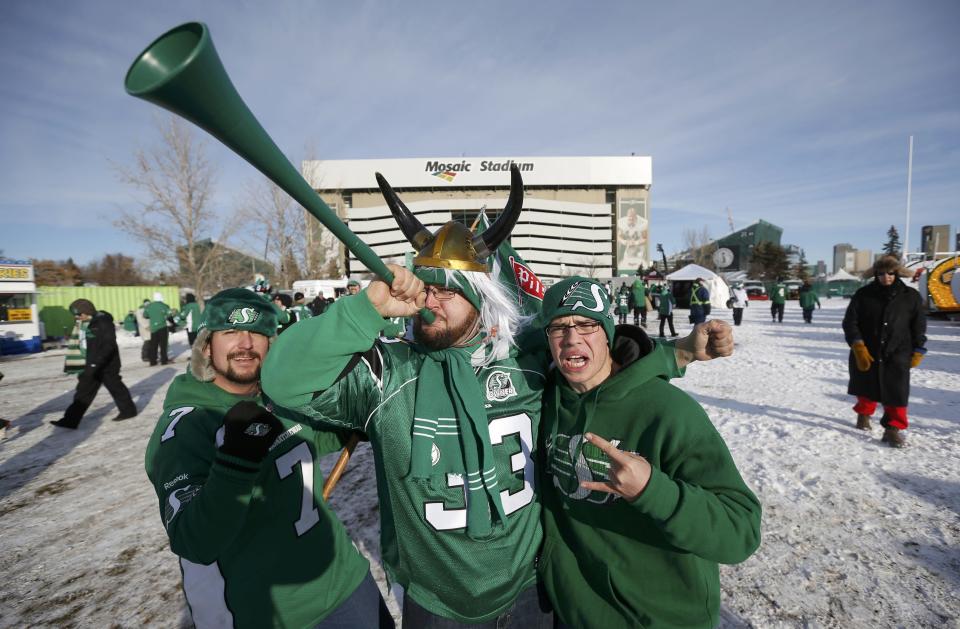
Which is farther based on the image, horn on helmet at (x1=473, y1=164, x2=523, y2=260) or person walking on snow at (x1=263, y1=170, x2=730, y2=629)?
horn on helmet at (x1=473, y1=164, x2=523, y2=260)

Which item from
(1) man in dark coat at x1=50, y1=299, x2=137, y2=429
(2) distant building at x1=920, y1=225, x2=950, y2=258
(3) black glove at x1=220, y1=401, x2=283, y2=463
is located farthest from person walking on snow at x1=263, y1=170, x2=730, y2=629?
(2) distant building at x1=920, y1=225, x2=950, y2=258

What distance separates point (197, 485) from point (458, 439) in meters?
0.96

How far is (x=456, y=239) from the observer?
1.93 meters

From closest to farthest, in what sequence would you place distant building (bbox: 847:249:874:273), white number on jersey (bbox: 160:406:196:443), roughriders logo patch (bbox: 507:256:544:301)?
white number on jersey (bbox: 160:406:196:443), roughriders logo patch (bbox: 507:256:544:301), distant building (bbox: 847:249:874:273)

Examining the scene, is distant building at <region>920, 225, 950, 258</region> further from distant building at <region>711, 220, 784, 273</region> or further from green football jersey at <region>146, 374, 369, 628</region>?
green football jersey at <region>146, 374, 369, 628</region>

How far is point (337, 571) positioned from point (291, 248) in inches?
1097

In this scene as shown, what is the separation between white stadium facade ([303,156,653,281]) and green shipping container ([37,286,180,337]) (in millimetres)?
36096

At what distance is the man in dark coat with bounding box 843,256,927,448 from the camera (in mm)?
5086

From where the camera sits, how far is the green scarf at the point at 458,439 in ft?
5.39

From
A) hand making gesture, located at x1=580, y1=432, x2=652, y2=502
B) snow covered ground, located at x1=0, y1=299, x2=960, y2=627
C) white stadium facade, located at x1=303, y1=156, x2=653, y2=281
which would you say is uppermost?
white stadium facade, located at x1=303, y1=156, x2=653, y2=281

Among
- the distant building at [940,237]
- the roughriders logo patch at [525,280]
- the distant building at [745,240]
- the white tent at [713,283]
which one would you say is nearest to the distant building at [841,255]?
the distant building at [745,240]

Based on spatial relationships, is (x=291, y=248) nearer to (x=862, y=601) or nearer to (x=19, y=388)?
(x=19, y=388)

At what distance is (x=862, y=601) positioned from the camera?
8.89ft

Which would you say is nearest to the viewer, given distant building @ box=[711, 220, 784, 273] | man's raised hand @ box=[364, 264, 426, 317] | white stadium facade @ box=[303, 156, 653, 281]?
man's raised hand @ box=[364, 264, 426, 317]
